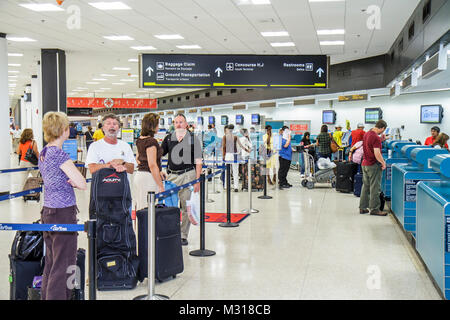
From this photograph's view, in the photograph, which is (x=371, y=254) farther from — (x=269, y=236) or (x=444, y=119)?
(x=444, y=119)

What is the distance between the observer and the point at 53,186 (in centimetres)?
354

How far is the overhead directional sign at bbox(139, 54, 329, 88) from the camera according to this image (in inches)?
473

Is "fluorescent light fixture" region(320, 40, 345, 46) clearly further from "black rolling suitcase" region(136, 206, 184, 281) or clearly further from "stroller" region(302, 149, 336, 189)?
"black rolling suitcase" region(136, 206, 184, 281)

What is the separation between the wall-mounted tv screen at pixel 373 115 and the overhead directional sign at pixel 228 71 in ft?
17.0

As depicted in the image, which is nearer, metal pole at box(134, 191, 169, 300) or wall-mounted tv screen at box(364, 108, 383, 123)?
metal pole at box(134, 191, 169, 300)

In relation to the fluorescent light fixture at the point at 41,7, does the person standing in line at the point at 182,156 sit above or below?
below

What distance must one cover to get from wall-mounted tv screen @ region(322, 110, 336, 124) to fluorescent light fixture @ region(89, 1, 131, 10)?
11.8 metres

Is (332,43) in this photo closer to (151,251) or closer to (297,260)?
(297,260)

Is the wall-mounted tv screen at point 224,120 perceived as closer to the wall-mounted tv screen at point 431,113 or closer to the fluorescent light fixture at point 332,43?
the wall-mounted tv screen at point 431,113

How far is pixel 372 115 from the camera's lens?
1692 cm

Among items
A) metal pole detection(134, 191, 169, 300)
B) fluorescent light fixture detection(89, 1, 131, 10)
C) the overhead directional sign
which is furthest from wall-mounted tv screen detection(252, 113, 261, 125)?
metal pole detection(134, 191, 169, 300)

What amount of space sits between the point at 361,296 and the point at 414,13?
625 cm

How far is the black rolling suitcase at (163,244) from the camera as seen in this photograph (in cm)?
459

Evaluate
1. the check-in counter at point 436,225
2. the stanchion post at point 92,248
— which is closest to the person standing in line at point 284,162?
the check-in counter at point 436,225
